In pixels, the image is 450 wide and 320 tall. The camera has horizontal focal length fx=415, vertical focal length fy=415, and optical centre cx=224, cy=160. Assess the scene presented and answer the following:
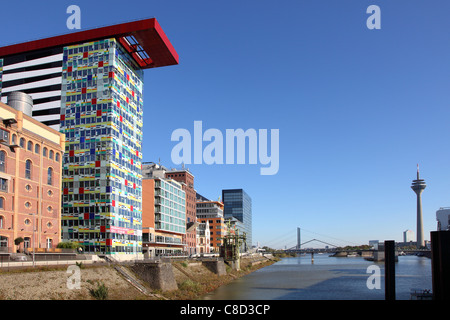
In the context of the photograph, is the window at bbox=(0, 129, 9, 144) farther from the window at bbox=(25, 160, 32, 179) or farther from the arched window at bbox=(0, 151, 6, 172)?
the window at bbox=(25, 160, 32, 179)

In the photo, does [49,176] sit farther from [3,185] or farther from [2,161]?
[2,161]

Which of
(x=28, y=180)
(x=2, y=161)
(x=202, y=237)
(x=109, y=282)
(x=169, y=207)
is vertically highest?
(x=2, y=161)

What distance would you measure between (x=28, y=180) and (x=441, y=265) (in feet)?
209

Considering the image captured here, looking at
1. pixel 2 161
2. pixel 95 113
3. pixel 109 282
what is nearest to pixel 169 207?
pixel 95 113

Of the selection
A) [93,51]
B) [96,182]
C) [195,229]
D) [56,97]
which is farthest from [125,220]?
[195,229]

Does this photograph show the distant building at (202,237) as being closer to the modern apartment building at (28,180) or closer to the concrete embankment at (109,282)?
the concrete embankment at (109,282)

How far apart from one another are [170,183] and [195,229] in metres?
40.7

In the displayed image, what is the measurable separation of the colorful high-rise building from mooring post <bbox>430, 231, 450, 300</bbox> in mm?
73625

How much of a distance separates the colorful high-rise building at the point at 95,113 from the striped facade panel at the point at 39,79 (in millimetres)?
238

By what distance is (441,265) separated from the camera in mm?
23438

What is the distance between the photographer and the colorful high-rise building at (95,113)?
90.5 metres

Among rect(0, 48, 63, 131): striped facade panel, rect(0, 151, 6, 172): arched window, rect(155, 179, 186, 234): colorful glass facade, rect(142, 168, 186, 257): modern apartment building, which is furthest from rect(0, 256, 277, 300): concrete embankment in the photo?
rect(0, 48, 63, 131): striped facade panel
